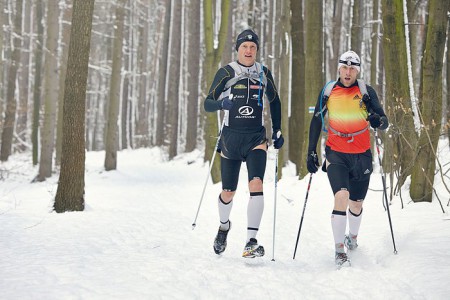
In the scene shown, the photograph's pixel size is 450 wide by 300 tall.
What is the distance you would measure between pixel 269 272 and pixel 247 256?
38cm

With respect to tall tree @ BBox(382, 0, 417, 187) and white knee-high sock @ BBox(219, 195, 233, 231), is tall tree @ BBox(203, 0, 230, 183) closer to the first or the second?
tall tree @ BBox(382, 0, 417, 187)

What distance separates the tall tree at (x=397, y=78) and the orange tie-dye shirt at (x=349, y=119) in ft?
8.63

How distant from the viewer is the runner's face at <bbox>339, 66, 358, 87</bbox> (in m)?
5.04

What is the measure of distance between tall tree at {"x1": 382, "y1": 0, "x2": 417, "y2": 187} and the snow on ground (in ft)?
2.21

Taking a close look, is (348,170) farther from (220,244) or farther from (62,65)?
(62,65)

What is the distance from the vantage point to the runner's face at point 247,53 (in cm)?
536

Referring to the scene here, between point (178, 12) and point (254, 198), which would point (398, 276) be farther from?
point (178, 12)

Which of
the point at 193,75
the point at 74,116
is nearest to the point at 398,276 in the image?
the point at 74,116

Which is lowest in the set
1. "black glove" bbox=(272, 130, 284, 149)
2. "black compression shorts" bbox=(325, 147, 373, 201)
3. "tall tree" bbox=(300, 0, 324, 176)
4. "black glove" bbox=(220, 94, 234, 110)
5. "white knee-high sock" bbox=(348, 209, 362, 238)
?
"white knee-high sock" bbox=(348, 209, 362, 238)

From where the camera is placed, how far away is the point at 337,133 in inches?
200

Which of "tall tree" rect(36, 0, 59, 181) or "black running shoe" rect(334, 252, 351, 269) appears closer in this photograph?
"black running shoe" rect(334, 252, 351, 269)

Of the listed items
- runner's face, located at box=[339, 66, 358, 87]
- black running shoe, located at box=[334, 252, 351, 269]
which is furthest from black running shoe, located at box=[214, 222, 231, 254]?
runner's face, located at box=[339, 66, 358, 87]

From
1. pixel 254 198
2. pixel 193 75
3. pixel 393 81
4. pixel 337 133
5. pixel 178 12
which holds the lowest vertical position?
pixel 254 198

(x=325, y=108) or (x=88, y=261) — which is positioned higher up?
(x=325, y=108)
